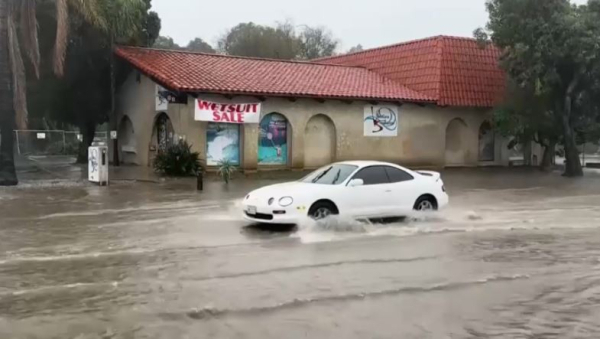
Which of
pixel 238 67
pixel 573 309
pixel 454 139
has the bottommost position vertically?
pixel 573 309

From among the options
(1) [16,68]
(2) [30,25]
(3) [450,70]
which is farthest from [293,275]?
(3) [450,70]

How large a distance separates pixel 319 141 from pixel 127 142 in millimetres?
10435

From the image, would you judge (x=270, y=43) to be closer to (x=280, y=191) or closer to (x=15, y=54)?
(x=15, y=54)

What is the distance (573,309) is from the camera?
7.79m

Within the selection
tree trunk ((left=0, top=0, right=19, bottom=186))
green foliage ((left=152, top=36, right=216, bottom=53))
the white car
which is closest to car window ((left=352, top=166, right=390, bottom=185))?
the white car

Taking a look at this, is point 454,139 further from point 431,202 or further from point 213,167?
point 431,202

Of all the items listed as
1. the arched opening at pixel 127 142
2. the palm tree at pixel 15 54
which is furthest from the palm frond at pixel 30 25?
the arched opening at pixel 127 142

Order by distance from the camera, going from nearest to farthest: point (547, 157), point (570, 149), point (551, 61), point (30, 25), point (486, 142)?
1. point (30, 25)
2. point (551, 61)
3. point (570, 149)
4. point (547, 157)
5. point (486, 142)

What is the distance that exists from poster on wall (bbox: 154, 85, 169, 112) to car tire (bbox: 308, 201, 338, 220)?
56.4 feet

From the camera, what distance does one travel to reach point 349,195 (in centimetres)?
1375

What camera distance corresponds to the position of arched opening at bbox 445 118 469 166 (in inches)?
1401

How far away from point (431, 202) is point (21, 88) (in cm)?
1540

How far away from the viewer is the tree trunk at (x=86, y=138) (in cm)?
3522

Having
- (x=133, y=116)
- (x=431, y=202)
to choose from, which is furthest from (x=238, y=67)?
(x=431, y=202)
